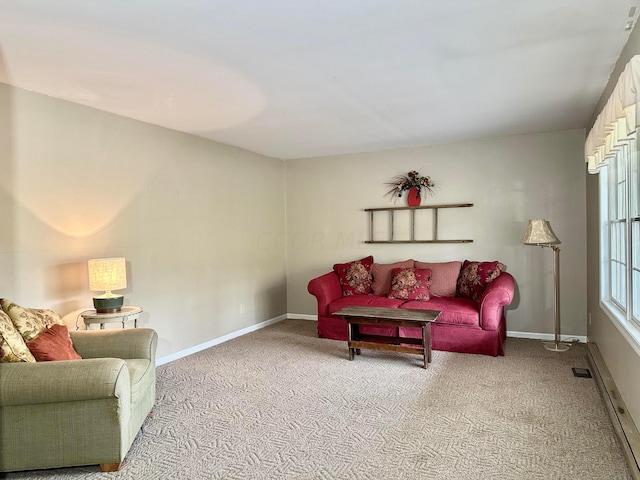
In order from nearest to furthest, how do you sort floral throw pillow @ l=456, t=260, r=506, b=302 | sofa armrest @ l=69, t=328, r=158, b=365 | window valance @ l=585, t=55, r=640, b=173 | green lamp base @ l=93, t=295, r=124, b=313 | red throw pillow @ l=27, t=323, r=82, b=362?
window valance @ l=585, t=55, r=640, b=173 < red throw pillow @ l=27, t=323, r=82, b=362 < sofa armrest @ l=69, t=328, r=158, b=365 < green lamp base @ l=93, t=295, r=124, b=313 < floral throw pillow @ l=456, t=260, r=506, b=302

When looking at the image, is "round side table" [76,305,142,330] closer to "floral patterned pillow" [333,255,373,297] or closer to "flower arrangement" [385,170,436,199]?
"floral patterned pillow" [333,255,373,297]

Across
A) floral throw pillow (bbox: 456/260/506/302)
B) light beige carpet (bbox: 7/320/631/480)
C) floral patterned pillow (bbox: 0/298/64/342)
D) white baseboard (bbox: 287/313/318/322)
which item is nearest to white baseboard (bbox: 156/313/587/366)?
light beige carpet (bbox: 7/320/631/480)

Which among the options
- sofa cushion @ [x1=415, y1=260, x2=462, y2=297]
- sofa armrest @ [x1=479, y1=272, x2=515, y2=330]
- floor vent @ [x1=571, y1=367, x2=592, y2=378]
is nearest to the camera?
floor vent @ [x1=571, y1=367, x2=592, y2=378]

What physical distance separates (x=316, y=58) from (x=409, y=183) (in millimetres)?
3203

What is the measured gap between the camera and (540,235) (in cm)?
453

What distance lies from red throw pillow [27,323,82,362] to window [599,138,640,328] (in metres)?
3.45

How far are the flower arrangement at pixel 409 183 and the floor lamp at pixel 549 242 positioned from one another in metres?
1.42

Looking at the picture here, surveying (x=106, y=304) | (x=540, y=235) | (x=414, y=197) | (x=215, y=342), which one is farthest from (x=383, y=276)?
(x=106, y=304)

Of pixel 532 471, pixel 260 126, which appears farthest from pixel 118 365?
pixel 260 126

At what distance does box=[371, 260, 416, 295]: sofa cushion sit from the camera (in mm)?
5527

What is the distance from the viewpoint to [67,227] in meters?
3.52

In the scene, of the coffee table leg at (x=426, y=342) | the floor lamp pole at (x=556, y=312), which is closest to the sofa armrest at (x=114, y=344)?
the coffee table leg at (x=426, y=342)

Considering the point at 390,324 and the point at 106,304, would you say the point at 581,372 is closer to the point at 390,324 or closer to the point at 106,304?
the point at 390,324

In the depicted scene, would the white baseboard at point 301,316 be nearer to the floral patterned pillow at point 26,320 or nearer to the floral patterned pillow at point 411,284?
the floral patterned pillow at point 411,284
